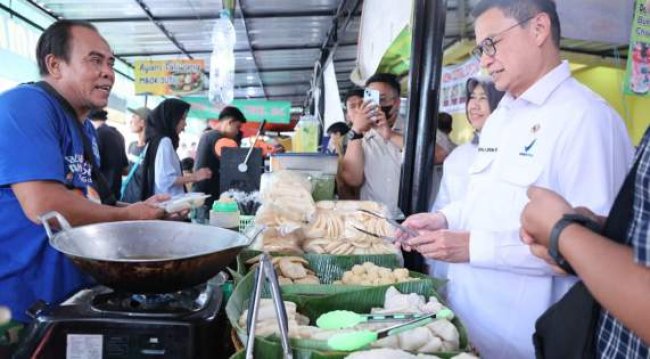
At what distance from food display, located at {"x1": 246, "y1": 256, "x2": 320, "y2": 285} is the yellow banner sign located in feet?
23.9

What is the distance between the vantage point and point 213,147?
5191mm

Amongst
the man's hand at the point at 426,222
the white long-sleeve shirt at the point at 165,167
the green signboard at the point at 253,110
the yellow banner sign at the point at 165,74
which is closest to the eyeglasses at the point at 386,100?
the man's hand at the point at 426,222

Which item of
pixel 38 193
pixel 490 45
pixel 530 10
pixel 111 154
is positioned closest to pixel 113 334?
pixel 38 193

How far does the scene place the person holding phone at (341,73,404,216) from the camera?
3.23 metres

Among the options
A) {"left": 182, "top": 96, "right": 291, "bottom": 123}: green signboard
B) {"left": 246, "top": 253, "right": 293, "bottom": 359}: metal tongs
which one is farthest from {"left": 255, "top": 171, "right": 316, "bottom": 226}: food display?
{"left": 182, "top": 96, "right": 291, "bottom": 123}: green signboard

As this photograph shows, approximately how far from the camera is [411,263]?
105 inches

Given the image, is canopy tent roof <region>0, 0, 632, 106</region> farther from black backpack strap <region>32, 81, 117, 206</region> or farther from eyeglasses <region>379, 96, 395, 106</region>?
black backpack strap <region>32, 81, 117, 206</region>

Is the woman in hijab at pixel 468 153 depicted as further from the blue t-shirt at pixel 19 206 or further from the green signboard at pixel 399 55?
the blue t-shirt at pixel 19 206

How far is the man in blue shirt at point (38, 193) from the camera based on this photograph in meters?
1.59

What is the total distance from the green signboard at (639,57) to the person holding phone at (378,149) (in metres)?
2.08

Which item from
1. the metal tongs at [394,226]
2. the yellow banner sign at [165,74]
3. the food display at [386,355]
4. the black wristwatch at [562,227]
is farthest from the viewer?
the yellow banner sign at [165,74]

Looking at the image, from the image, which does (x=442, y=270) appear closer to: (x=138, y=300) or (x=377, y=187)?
(x=377, y=187)

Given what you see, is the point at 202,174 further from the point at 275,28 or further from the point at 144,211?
the point at 275,28

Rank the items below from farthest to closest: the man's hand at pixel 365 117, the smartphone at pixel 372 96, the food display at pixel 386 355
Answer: the man's hand at pixel 365 117
the smartphone at pixel 372 96
the food display at pixel 386 355
